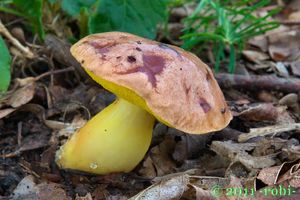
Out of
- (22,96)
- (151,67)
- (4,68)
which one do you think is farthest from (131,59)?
(22,96)

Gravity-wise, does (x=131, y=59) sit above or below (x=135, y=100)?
above

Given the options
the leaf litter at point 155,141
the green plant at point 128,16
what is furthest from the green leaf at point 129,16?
the leaf litter at point 155,141

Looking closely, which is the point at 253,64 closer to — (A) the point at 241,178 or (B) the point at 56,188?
(A) the point at 241,178

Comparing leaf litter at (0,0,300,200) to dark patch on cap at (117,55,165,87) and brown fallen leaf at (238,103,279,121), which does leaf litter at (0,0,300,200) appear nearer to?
brown fallen leaf at (238,103,279,121)

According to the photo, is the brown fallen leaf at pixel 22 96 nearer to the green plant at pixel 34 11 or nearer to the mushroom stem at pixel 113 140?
the green plant at pixel 34 11

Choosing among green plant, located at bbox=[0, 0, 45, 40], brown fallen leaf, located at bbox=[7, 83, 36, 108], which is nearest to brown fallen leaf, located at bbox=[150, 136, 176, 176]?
brown fallen leaf, located at bbox=[7, 83, 36, 108]

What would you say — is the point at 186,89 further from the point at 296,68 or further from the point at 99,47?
the point at 296,68
